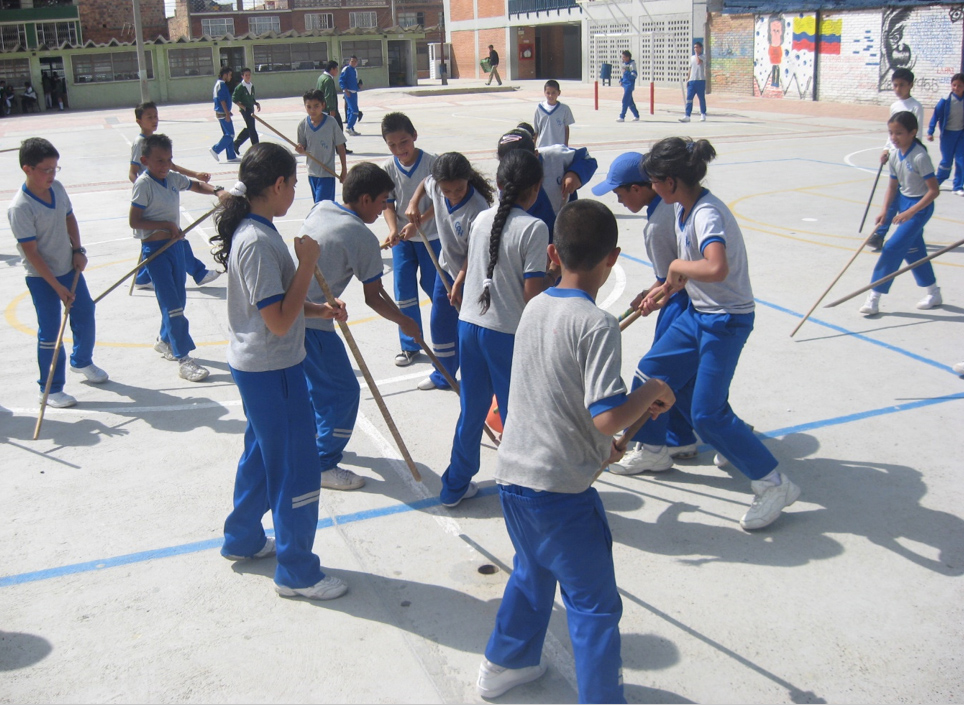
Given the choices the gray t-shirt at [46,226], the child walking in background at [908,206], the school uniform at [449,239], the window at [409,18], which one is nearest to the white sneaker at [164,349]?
the gray t-shirt at [46,226]

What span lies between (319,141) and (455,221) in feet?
17.4

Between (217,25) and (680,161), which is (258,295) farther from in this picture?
(217,25)

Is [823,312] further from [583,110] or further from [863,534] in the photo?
[583,110]

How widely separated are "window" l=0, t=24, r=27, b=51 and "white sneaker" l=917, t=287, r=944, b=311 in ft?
165

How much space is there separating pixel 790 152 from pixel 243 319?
1593cm

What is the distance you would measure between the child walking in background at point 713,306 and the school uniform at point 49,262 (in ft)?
13.5

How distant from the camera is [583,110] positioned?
97.0ft

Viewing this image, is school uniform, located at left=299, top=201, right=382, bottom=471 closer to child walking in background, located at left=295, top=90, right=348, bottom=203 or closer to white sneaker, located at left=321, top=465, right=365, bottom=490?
white sneaker, located at left=321, top=465, right=365, bottom=490

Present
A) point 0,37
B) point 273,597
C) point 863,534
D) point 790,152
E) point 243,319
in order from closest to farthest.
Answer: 1. point 243,319
2. point 273,597
3. point 863,534
4. point 790,152
5. point 0,37

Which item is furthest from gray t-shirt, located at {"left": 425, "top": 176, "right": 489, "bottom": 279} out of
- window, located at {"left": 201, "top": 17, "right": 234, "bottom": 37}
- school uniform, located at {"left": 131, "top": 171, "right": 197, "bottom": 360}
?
window, located at {"left": 201, "top": 17, "right": 234, "bottom": 37}

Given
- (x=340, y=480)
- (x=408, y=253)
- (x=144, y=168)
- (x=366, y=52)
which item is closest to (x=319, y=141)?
(x=144, y=168)

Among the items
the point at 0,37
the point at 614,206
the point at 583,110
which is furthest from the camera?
the point at 0,37

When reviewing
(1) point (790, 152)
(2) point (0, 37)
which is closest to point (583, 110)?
(1) point (790, 152)

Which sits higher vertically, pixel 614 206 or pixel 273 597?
pixel 614 206
